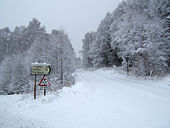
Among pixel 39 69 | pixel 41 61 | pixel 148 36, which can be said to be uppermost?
pixel 148 36

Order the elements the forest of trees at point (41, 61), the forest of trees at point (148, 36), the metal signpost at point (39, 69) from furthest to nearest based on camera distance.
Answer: the forest of trees at point (41, 61) → the forest of trees at point (148, 36) → the metal signpost at point (39, 69)

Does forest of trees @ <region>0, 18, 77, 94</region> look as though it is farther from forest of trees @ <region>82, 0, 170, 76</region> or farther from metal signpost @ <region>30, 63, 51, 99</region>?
forest of trees @ <region>82, 0, 170, 76</region>

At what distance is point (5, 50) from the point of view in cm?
3269

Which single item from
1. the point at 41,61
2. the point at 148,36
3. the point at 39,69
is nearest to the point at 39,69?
the point at 39,69

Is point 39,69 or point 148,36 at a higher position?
Answer: point 148,36

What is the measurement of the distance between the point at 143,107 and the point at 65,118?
→ 11.9ft

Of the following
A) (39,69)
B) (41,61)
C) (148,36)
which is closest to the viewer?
(39,69)

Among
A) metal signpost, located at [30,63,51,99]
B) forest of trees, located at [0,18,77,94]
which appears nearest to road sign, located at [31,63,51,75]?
metal signpost, located at [30,63,51,99]

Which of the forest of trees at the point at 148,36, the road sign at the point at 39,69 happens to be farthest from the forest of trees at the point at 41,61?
the forest of trees at the point at 148,36

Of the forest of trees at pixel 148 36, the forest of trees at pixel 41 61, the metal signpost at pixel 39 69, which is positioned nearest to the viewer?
the metal signpost at pixel 39 69

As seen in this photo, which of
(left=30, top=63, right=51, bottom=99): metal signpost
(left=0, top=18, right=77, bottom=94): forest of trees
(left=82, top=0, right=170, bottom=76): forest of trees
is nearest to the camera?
(left=30, top=63, right=51, bottom=99): metal signpost

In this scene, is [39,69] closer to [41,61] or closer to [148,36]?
[41,61]

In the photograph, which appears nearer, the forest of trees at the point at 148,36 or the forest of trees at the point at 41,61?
the forest of trees at the point at 148,36

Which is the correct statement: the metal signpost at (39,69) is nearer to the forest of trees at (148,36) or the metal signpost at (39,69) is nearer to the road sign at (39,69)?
the road sign at (39,69)
